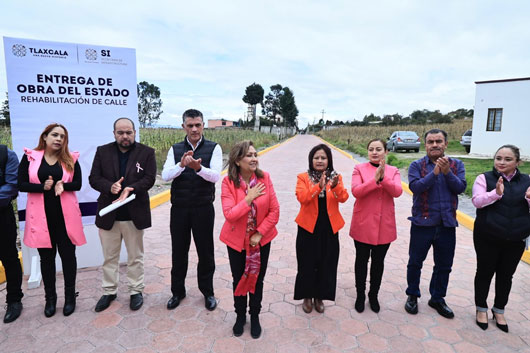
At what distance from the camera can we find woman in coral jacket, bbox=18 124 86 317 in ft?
9.43

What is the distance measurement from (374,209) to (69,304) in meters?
2.96

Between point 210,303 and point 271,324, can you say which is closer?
point 271,324

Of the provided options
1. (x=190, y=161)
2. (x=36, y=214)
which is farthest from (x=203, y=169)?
(x=36, y=214)

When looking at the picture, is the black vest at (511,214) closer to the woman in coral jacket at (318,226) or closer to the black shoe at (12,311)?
the woman in coral jacket at (318,226)

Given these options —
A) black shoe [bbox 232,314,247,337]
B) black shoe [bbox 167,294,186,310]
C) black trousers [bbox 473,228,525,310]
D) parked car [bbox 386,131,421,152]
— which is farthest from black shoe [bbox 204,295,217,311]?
parked car [bbox 386,131,421,152]

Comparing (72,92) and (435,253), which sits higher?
Result: (72,92)

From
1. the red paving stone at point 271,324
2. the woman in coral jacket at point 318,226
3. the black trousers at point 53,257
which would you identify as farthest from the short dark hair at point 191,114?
the red paving stone at point 271,324

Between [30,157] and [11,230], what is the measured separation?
2.26 ft

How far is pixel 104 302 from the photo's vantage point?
312 centimetres

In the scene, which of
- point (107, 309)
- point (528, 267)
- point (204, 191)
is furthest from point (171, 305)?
point (528, 267)

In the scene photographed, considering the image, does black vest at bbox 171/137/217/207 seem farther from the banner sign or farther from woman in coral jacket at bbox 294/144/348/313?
the banner sign

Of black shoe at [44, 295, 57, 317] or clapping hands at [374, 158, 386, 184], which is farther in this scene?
black shoe at [44, 295, 57, 317]

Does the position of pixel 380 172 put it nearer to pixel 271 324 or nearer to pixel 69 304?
pixel 271 324

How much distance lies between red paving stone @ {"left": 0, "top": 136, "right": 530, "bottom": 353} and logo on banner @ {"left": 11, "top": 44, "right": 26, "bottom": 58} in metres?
2.47
